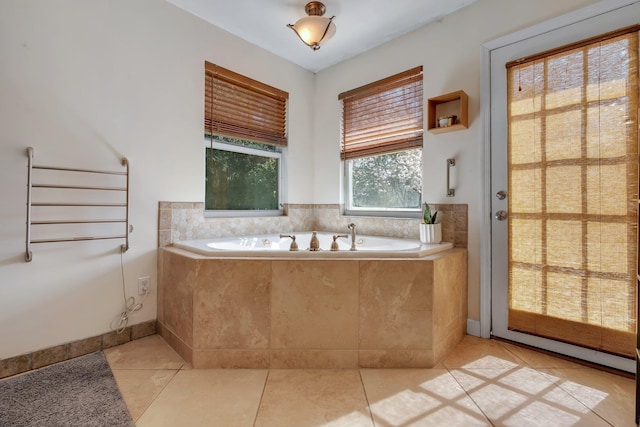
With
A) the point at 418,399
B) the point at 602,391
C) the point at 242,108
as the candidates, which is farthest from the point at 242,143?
the point at 602,391

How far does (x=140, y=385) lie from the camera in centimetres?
154

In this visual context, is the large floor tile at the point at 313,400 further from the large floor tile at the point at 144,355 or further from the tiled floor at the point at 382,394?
the large floor tile at the point at 144,355

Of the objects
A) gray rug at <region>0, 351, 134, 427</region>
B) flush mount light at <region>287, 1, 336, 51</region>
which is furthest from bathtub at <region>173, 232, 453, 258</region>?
flush mount light at <region>287, 1, 336, 51</region>

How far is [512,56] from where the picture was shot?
204 cm

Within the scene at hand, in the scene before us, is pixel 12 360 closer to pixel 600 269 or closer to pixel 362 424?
pixel 362 424

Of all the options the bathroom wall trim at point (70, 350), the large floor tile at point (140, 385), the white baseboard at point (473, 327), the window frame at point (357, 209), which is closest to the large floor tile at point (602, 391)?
the white baseboard at point (473, 327)

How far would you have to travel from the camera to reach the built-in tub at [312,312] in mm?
1705

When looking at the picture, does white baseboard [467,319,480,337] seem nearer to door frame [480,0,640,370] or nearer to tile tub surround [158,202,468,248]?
door frame [480,0,640,370]

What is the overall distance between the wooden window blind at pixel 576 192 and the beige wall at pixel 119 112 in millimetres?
256

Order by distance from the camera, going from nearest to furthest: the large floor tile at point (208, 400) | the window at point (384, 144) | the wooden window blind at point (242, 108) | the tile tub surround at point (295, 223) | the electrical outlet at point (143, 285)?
the large floor tile at point (208, 400)
the electrical outlet at point (143, 285)
the tile tub surround at point (295, 223)
the wooden window blind at point (242, 108)
the window at point (384, 144)

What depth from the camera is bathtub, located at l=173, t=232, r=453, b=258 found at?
5.72 feet

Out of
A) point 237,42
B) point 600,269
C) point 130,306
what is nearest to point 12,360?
point 130,306

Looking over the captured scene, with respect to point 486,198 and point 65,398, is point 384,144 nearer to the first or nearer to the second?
point 486,198

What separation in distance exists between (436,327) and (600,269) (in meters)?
0.94
